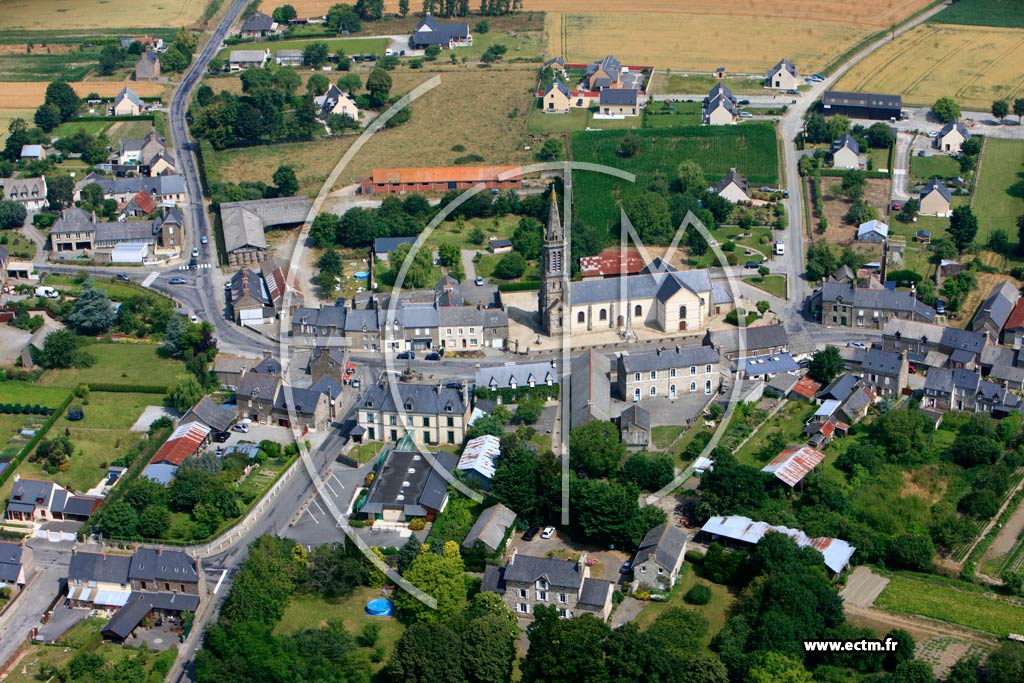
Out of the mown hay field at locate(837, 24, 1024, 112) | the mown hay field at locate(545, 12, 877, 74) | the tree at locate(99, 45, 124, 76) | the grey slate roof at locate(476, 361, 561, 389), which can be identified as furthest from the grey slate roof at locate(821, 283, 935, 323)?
the tree at locate(99, 45, 124, 76)

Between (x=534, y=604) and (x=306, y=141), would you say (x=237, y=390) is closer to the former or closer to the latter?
(x=534, y=604)

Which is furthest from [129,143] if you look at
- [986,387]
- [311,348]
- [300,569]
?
[986,387]

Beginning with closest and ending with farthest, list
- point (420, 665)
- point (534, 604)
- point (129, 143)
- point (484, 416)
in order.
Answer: point (420, 665) → point (534, 604) → point (484, 416) → point (129, 143)

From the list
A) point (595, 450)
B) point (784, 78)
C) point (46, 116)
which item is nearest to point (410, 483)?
point (595, 450)

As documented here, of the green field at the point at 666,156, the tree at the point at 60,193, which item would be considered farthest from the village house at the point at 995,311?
the tree at the point at 60,193

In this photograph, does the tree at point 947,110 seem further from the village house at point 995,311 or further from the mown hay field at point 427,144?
the mown hay field at point 427,144

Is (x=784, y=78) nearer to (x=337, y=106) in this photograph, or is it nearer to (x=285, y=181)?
(x=337, y=106)
